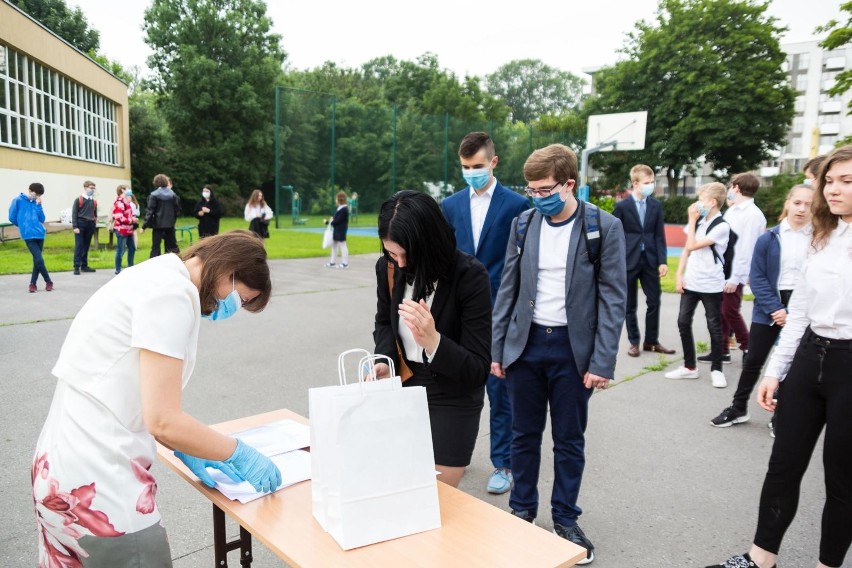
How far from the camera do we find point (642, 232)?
21.5ft

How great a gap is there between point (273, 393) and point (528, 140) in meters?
29.4

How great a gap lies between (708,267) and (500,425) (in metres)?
3.10

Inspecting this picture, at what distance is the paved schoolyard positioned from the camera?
9.98 feet

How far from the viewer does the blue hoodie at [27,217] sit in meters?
10.0

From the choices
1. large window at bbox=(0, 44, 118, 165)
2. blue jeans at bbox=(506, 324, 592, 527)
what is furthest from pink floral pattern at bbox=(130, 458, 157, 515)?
large window at bbox=(0, 44, 118, 165)

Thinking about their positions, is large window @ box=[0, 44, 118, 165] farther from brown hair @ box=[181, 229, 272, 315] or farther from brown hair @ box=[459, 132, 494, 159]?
brown hair @ box=[181, 229, 272, 315]

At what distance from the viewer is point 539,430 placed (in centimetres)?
303

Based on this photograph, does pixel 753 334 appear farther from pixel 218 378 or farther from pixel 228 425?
pixel 218 378

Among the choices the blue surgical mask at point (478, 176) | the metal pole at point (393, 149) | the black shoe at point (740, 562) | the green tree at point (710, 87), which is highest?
the green tree at point (710, 87)

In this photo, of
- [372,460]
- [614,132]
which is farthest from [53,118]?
[372,460]

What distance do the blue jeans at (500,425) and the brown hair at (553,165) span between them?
4.52 feet

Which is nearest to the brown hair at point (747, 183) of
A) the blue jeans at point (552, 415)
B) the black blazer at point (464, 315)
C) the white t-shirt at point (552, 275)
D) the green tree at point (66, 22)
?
the white t-shirt at point (552, 275)

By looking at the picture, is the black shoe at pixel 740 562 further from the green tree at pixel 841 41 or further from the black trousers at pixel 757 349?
the green tree at pixel 841 41

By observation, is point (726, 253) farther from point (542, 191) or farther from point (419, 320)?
point (419, 320)
